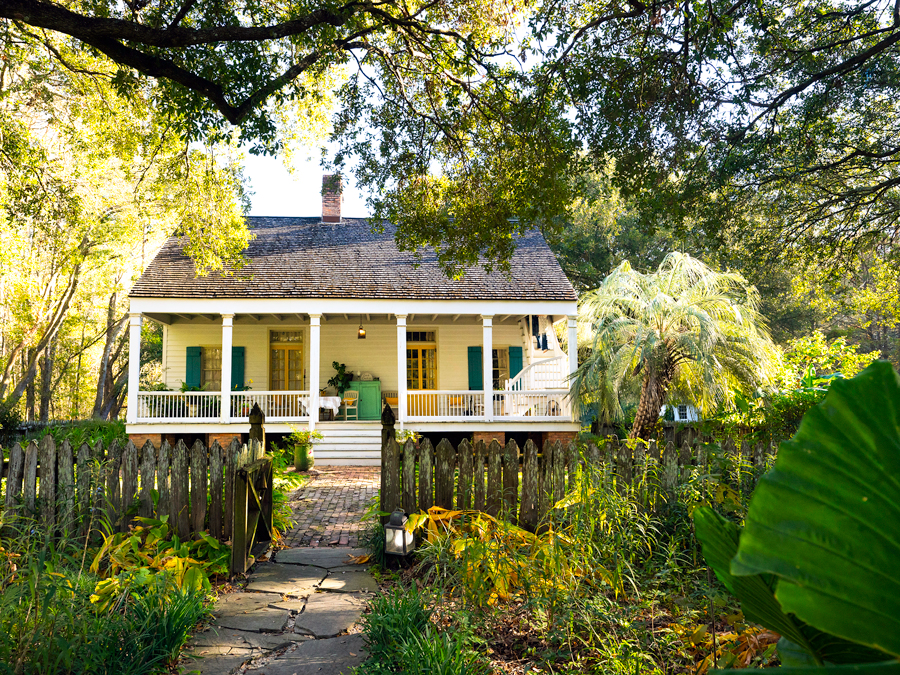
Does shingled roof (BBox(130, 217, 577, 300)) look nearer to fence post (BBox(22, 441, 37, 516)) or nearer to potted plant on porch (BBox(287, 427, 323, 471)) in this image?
potted plant on porch (BBox(287, 427, 323, 471))

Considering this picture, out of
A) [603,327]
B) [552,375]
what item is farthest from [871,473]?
[552,375]

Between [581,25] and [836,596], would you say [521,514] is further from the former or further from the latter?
[581,25]

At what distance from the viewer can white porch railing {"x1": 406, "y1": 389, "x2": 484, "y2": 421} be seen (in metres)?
14.2

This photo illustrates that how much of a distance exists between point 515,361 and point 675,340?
26.1ft

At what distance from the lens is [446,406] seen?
1540 cm

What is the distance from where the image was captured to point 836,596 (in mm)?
637

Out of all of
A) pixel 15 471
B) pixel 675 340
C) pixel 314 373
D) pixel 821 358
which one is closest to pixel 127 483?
pixel 15 471

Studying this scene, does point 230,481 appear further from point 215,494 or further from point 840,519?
point 840,519

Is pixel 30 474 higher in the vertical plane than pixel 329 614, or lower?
higher

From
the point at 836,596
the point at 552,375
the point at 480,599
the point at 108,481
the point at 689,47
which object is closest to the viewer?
the point at 836,596

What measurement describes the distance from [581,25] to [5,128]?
26.4ft

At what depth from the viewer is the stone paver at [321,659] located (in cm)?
304

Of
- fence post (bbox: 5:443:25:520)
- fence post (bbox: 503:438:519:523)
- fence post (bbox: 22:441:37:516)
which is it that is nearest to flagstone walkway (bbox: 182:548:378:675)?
fence post (bbox: 503:438:519:523)

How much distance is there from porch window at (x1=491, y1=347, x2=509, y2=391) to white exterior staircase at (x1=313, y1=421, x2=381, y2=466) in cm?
471
